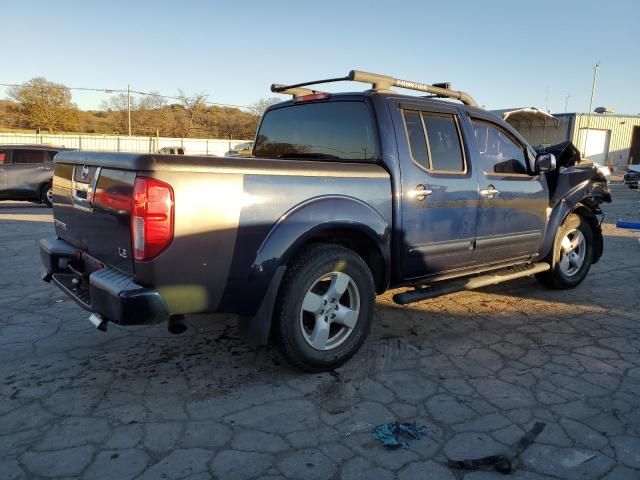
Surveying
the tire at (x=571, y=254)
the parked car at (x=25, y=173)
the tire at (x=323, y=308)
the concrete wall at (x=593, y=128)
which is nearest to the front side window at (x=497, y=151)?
the tire at (x=571, y=254)

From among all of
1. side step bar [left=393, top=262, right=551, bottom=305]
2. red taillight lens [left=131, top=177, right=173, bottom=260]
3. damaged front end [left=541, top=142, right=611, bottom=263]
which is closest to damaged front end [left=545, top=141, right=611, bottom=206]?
damaged front end [left=541, top=142, right=611, bottom=263]

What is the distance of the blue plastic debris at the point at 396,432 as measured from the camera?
2.56 m

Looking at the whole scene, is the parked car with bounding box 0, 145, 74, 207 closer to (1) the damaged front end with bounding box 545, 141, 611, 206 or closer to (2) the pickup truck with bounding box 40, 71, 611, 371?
(2) the pickup truck with bounding box 40, 71, 611, 371

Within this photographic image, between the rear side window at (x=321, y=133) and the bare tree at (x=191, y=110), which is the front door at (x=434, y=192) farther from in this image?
the bare tree at (x=191, y=110)

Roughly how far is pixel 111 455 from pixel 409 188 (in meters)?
2.54

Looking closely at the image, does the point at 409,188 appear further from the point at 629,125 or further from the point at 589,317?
the point at 629,125

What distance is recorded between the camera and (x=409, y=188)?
368cm

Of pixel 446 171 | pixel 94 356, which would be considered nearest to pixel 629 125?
pixel 446 171

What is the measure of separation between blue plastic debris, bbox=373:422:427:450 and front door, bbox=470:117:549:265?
2.05 m

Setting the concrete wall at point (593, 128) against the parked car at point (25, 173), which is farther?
the concrete wall at point (593, 128)

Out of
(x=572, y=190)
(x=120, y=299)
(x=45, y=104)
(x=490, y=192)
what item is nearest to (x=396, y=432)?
(x=120, y=299)

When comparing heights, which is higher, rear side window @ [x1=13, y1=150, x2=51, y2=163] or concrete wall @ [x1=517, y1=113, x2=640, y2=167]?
concrete wall @ [x1=517, y1=113, x2=640, y2=167]

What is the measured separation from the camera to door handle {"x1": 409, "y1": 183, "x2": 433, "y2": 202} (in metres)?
3.71

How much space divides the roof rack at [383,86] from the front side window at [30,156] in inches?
399
